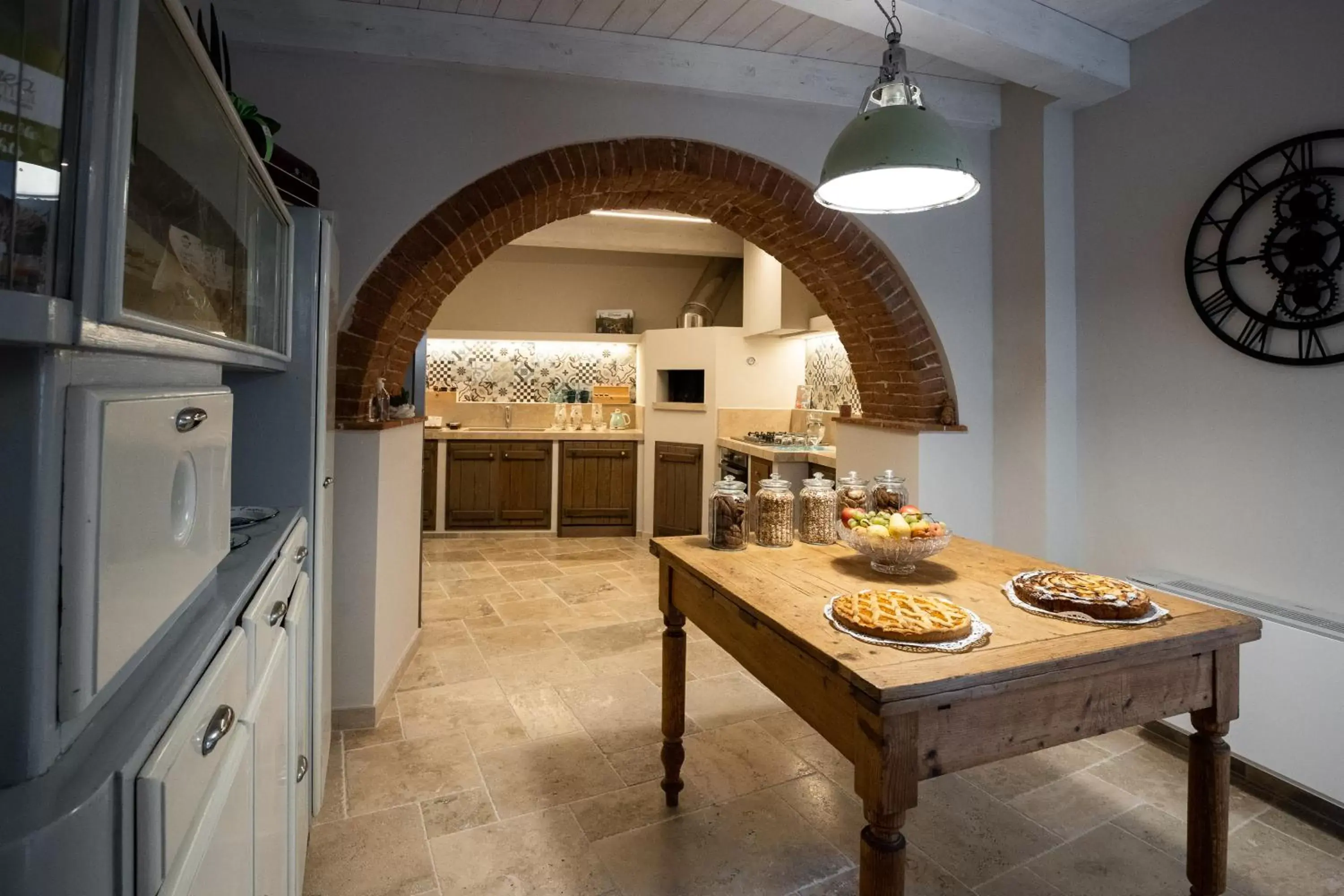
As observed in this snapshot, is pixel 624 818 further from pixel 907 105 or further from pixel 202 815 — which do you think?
pixel 907 105

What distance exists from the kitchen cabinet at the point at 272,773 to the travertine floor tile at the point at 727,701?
1750 millimetres

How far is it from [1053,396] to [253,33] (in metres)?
3.83

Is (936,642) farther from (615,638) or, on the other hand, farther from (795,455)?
(795,455)

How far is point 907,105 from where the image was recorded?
176 cm

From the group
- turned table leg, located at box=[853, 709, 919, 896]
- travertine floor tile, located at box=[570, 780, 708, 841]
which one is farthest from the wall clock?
travertine floor tile, located at box=[570, 780, 708, 841]

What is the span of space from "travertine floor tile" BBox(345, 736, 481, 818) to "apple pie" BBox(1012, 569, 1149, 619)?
1.91 m

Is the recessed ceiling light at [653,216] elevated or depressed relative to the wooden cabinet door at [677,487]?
elevated

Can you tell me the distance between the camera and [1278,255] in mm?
2479

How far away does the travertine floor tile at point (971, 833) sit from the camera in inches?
78.3

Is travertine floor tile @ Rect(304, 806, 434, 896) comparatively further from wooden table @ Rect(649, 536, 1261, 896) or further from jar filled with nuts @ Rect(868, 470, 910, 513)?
jar filled with nuts @ Rect(868, 470, 910, 513)

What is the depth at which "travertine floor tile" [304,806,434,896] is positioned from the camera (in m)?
1.87

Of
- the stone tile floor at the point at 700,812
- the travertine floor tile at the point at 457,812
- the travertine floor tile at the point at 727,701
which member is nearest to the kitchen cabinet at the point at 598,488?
the stone tile floor at the point at 700,812

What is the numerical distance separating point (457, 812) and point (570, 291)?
6207 mm

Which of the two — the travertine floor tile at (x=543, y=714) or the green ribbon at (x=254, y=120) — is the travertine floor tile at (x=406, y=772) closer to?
the travertine floor tile at (x=543, y=714)
